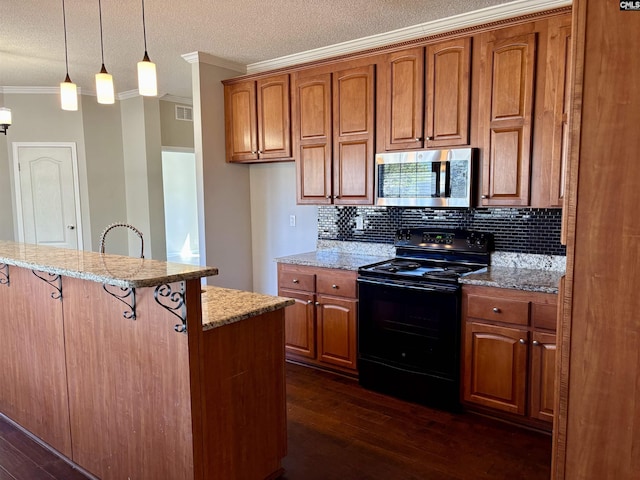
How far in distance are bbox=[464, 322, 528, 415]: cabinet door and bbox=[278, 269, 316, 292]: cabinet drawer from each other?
1.22 m

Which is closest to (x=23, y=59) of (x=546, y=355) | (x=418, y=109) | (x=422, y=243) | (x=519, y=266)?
(x=418, y=109)

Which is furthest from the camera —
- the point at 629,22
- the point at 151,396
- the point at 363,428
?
the point at 363,428

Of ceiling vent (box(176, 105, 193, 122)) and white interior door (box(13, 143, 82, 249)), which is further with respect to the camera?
ceiling vent (box(176, 105, 193, 122))

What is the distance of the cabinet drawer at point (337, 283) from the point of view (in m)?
3.28

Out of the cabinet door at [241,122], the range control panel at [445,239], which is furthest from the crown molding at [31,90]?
the range control panel at [445,239]

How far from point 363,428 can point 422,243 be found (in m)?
1.43

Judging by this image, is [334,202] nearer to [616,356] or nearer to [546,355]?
[546,355]

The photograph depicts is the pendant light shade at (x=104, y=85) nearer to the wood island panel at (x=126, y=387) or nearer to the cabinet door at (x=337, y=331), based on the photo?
the wood island panel at (x=126, y=387)

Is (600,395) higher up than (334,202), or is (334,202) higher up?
(334,202)

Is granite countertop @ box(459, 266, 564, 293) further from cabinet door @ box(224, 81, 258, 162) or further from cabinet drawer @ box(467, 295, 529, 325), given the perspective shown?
cabinet door @ box(224, 81, 258, 162)

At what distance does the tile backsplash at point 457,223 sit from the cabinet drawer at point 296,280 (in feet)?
1.90

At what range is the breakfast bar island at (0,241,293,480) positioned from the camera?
1731 millimetres

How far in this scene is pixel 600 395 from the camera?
139cm

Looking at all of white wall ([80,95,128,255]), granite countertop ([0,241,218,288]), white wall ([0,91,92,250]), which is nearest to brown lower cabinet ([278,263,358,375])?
granite countertop ([0,241,218,288])
